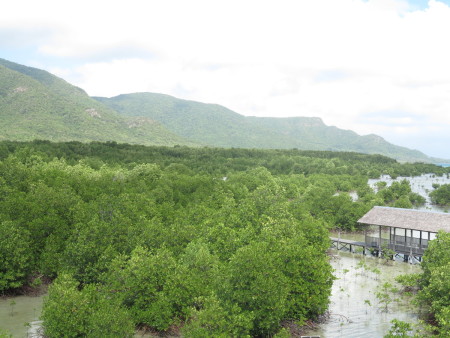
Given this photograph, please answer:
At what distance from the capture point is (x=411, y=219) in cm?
→ 4625

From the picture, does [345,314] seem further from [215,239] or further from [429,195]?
[429,195]

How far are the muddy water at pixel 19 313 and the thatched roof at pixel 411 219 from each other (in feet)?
122

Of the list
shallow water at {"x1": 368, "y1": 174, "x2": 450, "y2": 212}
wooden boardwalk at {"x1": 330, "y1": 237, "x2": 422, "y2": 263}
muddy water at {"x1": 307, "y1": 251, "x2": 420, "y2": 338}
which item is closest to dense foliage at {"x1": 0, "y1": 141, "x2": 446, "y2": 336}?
muddy water at {"x1": 307, "y1": 251, "x2": 420, "y2": 338}

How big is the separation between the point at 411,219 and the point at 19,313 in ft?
134

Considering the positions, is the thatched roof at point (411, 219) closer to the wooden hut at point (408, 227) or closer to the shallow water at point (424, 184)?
the wooden hut at point (408, 227)

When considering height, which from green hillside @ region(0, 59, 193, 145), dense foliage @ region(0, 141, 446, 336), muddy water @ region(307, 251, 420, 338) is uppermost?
green hillside @ region(0, 59, 193, 145)

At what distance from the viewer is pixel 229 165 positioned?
125 m

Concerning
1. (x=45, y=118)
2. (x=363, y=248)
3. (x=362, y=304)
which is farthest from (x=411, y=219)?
(x=45, y=118)

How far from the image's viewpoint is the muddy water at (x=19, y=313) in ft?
89.6

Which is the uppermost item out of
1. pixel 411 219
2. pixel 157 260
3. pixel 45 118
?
pixel 45 118

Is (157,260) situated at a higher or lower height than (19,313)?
higher

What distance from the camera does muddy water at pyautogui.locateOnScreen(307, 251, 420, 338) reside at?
1145 inches

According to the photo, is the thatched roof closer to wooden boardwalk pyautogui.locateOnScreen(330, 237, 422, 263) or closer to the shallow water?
wooden boardwalk pyautogui.locateOnScreen(330, 237, 422, 263)

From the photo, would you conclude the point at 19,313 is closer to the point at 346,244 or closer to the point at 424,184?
the point at 346,244
